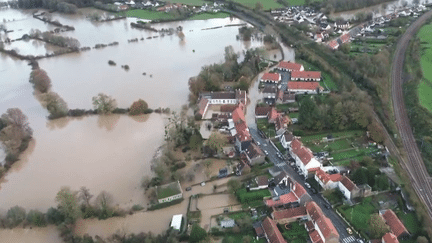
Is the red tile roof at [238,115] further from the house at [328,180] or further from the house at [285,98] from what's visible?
the house at [328,180]

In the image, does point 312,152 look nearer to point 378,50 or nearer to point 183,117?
point 183,117

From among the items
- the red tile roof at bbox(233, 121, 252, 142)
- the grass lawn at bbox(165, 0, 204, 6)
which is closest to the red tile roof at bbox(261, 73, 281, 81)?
the red tile roof at bbox(233, 121, 252, 142)

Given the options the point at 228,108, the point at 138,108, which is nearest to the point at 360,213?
the point at 228,108

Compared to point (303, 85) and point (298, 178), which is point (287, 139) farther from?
point (303, 85)

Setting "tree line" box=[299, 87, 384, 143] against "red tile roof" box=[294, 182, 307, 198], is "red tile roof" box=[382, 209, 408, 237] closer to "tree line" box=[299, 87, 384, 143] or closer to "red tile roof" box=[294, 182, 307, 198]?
"red tile roof" box=[294, 182, 307, 198]

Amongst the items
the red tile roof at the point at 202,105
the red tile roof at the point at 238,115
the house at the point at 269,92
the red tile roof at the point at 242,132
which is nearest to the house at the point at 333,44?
the house at the point at 269,92

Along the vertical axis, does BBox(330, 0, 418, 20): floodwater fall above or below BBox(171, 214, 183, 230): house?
above
